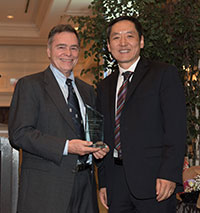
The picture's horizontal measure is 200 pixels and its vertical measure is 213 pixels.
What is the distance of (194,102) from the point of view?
12.3 feet

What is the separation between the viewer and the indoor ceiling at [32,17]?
7520 mm

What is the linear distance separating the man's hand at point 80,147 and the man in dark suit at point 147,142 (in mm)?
200

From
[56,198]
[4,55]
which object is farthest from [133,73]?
[4,55]

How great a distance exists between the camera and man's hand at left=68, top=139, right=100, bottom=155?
6.83ft

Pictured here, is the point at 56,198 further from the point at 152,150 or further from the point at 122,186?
the point at 152,150

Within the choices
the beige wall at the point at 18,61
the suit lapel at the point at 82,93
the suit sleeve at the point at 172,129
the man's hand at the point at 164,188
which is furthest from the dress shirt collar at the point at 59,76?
the beige wall at the point at 18,61

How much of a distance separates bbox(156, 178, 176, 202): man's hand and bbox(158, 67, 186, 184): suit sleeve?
25 mm

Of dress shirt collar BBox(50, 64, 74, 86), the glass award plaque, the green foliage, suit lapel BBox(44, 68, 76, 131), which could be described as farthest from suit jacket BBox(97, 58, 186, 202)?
the green foliage

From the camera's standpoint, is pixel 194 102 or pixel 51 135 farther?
pixel 194 102

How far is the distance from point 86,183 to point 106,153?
0.20 m

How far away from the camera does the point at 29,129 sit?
218 cm

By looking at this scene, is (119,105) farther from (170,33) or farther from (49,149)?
(170,33)

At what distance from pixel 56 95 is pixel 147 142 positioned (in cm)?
55

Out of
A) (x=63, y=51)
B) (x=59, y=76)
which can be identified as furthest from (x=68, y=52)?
(x=59, y=76)
